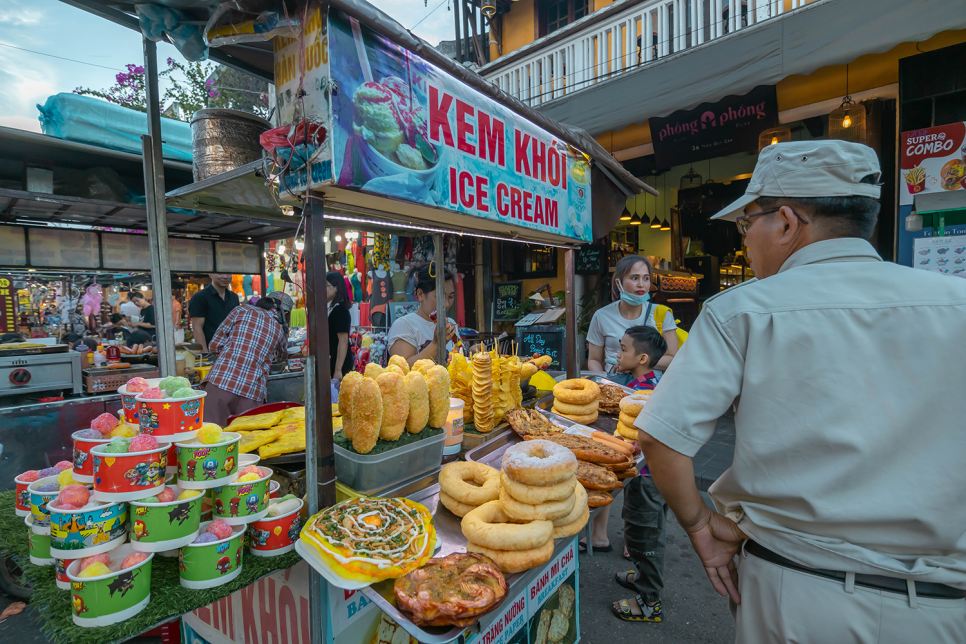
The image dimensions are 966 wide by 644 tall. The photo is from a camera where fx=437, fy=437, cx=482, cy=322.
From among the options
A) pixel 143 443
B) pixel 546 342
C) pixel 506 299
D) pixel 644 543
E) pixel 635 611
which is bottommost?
pixel 635 611

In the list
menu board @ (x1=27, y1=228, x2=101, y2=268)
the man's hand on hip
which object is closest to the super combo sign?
the man's hand on hip

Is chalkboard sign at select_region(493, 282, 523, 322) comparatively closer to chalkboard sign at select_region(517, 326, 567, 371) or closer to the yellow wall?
chalkboard sign at select_region(517, 326, 567, 371)

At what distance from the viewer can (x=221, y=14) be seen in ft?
5.26

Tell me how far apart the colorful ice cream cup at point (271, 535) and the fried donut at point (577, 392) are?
2.07 m

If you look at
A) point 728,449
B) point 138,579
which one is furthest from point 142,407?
point 728,449

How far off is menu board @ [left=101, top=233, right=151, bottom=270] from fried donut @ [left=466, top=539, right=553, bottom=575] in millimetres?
4911

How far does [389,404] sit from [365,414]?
15 centimetres

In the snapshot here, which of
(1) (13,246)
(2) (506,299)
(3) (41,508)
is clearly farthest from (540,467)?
(2) (506,299)

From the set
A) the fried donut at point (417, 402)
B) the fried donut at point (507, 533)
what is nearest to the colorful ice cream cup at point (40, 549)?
the fried donut at point (417, 402)

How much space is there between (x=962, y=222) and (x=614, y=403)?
4750mm

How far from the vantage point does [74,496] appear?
56.1 inches

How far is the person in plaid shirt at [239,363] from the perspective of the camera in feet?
12.7

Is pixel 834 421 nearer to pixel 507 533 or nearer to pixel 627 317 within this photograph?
pixel 507 533

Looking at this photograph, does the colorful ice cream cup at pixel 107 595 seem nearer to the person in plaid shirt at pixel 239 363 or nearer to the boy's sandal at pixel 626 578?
the person in plaid shirt at pixel 239 363
